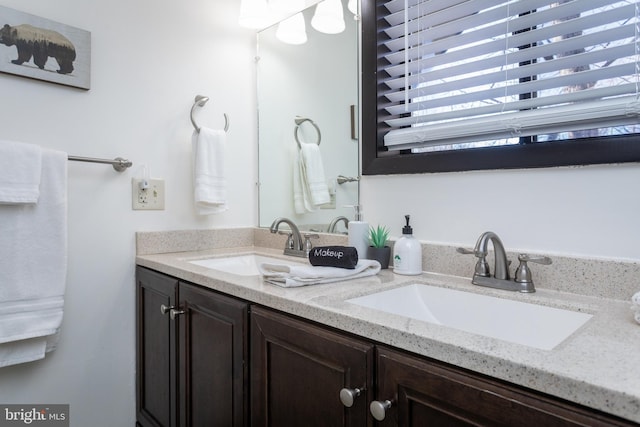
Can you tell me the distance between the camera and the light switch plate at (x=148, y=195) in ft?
5.01

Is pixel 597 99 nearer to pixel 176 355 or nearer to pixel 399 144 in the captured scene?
pixel 399 144

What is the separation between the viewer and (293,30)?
1784 millimetres

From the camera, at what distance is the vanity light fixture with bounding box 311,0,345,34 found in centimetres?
154

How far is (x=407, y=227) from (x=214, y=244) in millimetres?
968

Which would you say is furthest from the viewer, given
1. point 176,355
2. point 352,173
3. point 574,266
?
point 352,173

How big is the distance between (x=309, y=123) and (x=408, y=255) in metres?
0.83

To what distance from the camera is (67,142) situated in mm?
1361

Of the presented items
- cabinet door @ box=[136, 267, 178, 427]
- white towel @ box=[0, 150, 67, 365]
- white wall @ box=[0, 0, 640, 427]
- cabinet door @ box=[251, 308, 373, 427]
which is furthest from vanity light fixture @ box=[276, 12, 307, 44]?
cabinet door @ box=[251, 308, 373, 427]

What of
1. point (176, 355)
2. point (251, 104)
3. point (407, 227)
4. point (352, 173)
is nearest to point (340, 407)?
point (407, 227)

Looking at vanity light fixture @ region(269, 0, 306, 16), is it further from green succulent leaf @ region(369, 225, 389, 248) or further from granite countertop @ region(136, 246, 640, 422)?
granite countertop @ region(136, 246, 640, 422)

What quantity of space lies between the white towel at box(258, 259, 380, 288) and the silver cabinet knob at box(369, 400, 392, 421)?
367 mm

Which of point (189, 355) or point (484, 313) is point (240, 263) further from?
point (484, 313)

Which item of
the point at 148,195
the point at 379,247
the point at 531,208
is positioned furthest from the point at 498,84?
the point at 148,195

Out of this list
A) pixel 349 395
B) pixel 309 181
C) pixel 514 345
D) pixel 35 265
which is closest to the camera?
pixel 514 345
